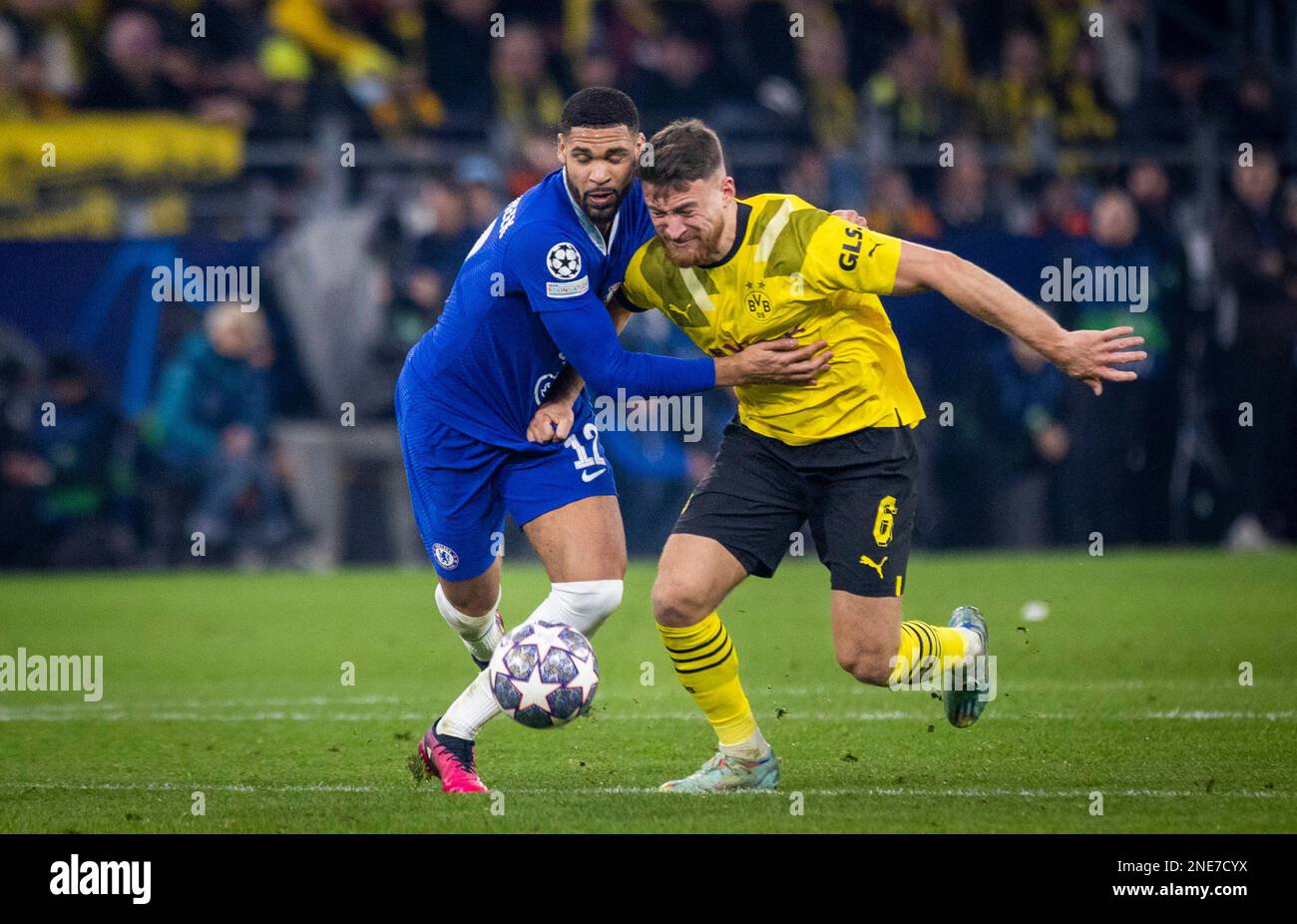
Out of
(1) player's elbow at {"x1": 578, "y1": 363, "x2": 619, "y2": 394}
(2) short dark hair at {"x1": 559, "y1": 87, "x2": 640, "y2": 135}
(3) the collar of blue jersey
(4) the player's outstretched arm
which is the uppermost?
(2) short dark hair at {"x1": 559, "y1": 87, "x2": 640, "y2": 135}

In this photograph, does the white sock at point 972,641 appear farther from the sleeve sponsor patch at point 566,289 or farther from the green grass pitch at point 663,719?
the sleeve sponsor patch at point 566,289

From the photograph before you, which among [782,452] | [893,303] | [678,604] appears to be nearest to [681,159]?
[782,452]

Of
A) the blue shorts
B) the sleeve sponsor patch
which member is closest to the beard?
the sleeve sponsor patch

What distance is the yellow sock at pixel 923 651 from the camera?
21.4 ft

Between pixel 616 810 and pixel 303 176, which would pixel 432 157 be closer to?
pixel 303 176

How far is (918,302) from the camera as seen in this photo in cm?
1432

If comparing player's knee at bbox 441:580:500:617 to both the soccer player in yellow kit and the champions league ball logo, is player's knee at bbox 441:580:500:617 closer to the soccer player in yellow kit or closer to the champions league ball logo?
the soccer player in yellow kit

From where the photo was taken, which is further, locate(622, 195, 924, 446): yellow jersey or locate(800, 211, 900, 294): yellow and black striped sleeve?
locate(622, 195, 924, 446): yellow jersey

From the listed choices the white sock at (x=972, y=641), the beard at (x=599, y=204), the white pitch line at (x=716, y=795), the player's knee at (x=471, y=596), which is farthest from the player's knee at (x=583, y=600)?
the white sock at (x=972, y=641)

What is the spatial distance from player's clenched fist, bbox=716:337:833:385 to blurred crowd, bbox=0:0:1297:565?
7.63 meters

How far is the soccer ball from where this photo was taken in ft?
19.6

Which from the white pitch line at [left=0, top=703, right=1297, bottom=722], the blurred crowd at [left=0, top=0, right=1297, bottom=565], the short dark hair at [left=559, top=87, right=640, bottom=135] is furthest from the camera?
the blurred crowd at [left=0, top=0, right=1297, bottom=565]

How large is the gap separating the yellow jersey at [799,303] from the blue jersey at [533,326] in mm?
238
